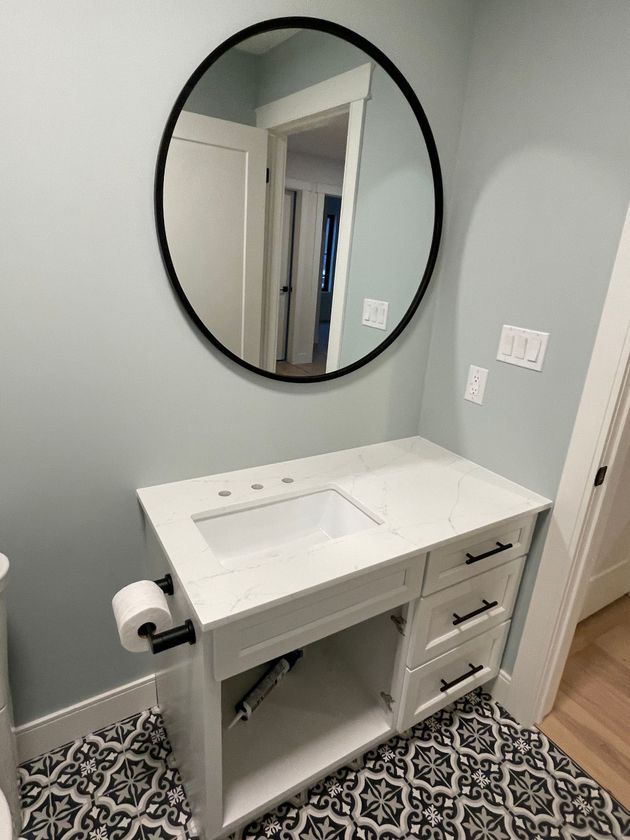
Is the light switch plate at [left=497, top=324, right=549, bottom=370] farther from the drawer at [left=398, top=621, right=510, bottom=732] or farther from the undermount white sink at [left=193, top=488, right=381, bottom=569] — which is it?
the drawer at [left=398, top=621, right=510, bottom=732]

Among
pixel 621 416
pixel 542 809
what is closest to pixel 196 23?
pixel 621 416

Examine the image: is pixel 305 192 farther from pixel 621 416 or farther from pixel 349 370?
pixel 621 416

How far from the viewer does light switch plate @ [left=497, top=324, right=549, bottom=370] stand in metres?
1.43

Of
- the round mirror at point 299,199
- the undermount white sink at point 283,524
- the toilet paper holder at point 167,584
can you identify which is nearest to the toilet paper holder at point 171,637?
the toilet paper holder at point 167,584

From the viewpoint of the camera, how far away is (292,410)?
1.56 metres

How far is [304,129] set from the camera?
4.32ft

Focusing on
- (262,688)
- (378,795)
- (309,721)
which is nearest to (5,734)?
(262,688)

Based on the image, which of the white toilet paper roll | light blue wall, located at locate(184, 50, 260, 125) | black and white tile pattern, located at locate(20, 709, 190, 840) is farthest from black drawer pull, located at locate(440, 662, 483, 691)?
light blue wall, located at locate(184, 50, 260, 125)

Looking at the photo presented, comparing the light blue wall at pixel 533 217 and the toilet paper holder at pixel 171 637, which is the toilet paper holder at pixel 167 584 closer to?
the toilet paper holder at pixel 171 637

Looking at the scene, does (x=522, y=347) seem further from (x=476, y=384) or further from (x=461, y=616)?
(x=461, y=616)

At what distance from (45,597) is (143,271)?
3.02 ft

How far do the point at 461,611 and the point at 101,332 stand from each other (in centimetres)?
128

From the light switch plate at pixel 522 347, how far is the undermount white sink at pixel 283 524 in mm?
667

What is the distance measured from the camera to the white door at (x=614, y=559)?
6.31 ft
